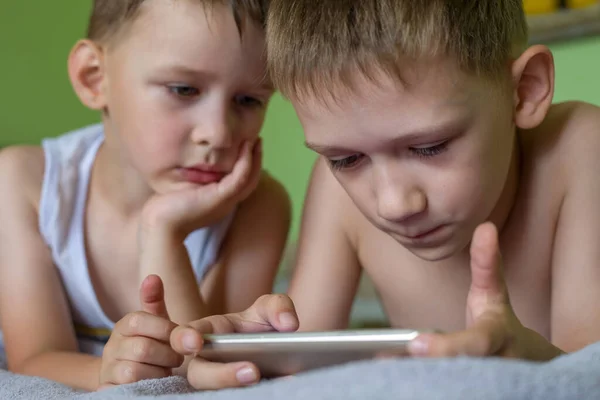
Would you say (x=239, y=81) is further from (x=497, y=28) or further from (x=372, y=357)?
(x=372, y=357)

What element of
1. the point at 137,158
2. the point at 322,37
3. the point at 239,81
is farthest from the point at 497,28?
the point at 137,158

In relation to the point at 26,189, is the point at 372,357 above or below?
below

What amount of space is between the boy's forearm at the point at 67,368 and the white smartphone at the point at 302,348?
12.1 inches

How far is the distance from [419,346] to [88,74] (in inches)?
31.8

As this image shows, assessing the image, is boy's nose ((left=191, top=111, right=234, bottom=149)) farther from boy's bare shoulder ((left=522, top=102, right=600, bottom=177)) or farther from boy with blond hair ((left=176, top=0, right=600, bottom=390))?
boy's bare shoulder ((left=522, top=102, right=600, bottom=177))

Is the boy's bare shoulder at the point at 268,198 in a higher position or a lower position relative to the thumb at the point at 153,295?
higher

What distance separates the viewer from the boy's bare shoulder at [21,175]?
1075 millimetres

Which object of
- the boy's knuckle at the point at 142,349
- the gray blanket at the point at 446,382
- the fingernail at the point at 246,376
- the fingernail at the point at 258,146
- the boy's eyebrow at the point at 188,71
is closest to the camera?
the gray blanket at the point at 446,382

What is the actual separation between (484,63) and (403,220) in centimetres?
17

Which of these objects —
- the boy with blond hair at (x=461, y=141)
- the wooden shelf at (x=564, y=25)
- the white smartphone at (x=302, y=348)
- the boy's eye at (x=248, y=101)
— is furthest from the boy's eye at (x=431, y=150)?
the wooden shelf at (x=564, y=25)

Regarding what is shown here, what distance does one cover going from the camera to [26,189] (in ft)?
3.55

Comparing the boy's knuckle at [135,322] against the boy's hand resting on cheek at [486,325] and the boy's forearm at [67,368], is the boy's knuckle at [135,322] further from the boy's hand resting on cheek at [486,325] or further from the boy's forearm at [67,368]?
the boy's hand resting on cheek at [486,325]

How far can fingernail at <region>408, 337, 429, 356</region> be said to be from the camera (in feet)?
1.48

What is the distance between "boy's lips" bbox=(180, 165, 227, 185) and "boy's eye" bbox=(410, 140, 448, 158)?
0.37m
